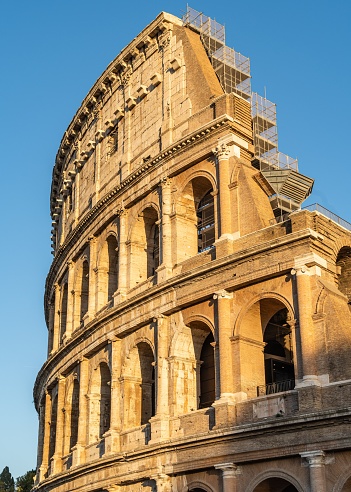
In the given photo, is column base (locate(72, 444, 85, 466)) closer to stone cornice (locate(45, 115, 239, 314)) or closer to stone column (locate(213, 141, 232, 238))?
stone cornice (locate(45, 115, 239, 314))

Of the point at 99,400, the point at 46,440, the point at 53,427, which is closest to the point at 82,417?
the point at 99,400

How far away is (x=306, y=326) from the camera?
1988 cm

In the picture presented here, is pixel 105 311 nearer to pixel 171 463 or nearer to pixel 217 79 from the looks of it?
pixel 171 463

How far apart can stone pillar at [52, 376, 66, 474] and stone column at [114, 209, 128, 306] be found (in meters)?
6.28

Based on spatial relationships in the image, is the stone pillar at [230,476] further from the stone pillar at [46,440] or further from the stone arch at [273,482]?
the stone pillar at [46,440]

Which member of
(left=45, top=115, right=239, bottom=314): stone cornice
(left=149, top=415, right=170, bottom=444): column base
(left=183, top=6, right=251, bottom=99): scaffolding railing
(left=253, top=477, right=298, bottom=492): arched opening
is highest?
(left=183, top=6, right=251, bottom=99): scaffolding railing

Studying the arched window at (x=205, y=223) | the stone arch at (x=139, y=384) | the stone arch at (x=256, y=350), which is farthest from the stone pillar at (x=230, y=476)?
the arched window at (x=205, y=223)

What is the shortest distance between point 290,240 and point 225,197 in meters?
3.57

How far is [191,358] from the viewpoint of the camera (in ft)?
78.6

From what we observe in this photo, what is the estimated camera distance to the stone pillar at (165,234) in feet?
82.1

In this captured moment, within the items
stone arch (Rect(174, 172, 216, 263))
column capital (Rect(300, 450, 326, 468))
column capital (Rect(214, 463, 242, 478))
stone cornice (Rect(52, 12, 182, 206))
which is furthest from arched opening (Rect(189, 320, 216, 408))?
stone cornice (Rect(52, 12, 182, 206))

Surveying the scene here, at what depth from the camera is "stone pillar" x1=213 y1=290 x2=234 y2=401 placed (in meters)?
21.2

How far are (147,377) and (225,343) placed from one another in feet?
17.4

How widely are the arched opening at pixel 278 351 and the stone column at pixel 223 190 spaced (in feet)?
10.4
